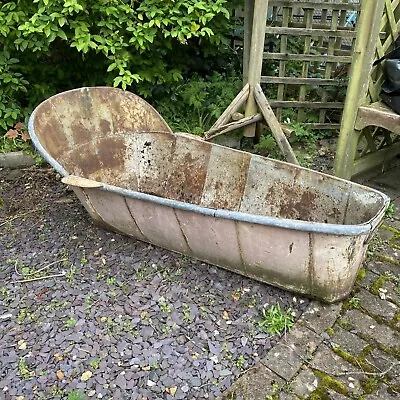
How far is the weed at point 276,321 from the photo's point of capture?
98.7 inches

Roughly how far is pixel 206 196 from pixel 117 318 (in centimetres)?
127

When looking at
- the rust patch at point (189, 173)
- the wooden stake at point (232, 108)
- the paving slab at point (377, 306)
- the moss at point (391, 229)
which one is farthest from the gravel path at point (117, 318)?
the wooden stake at point (232, 108)

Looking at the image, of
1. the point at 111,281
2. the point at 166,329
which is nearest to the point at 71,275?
the point at 111,281

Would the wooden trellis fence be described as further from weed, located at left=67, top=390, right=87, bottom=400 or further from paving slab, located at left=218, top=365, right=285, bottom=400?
weed, located at left=67, top=390, right=87, bottom=400

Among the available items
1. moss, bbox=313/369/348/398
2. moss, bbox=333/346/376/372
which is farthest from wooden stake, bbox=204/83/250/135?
moss, bbox=313/369/348/398

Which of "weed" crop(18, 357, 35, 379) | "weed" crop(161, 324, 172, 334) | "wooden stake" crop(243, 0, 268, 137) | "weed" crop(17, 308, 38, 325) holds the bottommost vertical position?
"weed" crop(18, 357, 35, 379)

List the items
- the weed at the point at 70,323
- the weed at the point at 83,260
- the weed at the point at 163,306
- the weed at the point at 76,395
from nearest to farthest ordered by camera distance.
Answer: the weed at the point at 76,395 < the weed at the point at 70,323 < the weed at the point at 163,306 < the weed at the point at 83,260

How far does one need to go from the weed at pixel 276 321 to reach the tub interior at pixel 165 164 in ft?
2.34

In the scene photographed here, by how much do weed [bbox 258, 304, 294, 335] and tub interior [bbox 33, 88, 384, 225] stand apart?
0.71 metres

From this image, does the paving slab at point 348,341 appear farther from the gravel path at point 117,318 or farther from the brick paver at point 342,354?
the gravel path at point 117,318

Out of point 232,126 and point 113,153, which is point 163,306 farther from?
point 232,126

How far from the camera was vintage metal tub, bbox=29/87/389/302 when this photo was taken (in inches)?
96.4

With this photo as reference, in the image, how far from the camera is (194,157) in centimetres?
348

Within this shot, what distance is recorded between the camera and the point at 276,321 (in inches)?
99.9
